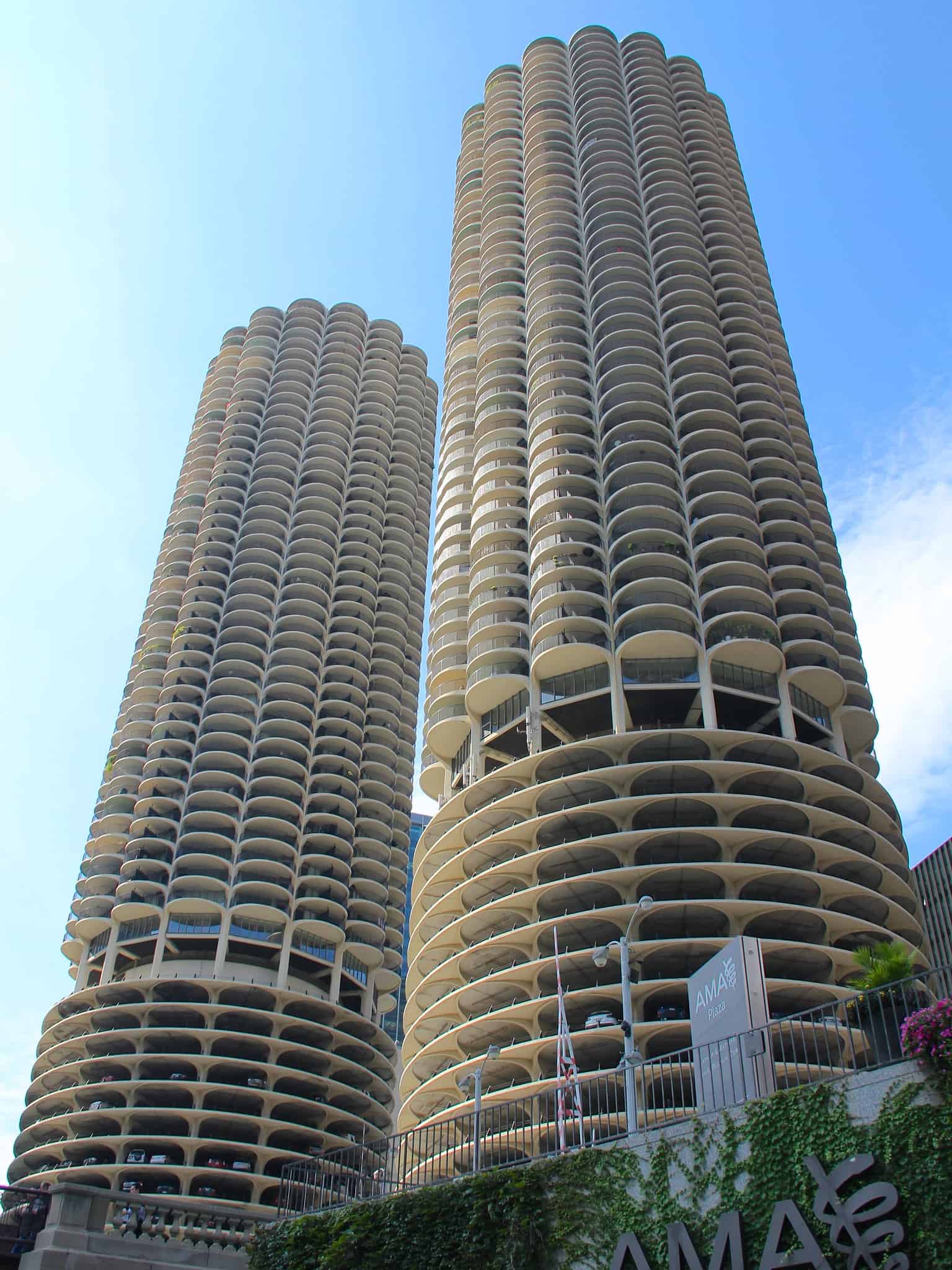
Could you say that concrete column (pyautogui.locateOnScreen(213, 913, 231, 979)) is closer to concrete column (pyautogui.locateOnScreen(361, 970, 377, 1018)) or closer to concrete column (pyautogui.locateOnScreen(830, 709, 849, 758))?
concrete column (pyautogui.locateOnScreen(361, 970, 377, 1018))

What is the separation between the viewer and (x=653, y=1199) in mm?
26719

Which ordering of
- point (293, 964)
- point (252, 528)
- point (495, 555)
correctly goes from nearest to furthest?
point (495, 555) → point (293, 964) → point (252, 528)

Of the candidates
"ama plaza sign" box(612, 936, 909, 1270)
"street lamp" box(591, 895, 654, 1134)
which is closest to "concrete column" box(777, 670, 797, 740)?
"street lamp" box(591, 895, 654, 1134)

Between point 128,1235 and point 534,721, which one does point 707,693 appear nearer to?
point 534,721

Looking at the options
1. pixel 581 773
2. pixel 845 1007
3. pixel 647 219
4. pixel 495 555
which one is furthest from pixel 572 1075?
pixel 647 219

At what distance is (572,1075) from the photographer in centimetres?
4281

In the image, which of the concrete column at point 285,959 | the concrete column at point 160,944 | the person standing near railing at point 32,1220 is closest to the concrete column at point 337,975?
the concrete column at point 285,959

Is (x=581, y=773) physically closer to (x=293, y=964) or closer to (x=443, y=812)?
(x=443, y=812)

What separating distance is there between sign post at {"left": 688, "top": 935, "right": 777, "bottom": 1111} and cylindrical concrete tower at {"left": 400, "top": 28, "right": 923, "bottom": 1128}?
1212 inches

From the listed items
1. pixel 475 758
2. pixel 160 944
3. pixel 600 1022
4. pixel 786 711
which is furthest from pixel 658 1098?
pixel 160 944

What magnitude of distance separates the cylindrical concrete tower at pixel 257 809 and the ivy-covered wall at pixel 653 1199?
63.5 meters

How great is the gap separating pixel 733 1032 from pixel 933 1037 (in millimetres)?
5433

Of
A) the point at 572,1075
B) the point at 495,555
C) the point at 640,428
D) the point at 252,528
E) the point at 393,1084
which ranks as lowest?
the point at 572,1075

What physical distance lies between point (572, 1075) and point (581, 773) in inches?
1111
